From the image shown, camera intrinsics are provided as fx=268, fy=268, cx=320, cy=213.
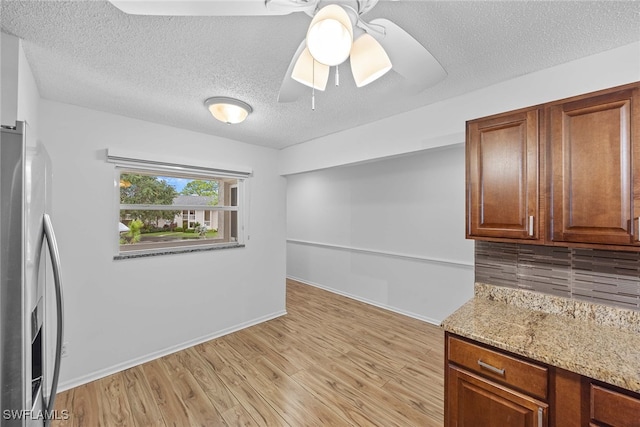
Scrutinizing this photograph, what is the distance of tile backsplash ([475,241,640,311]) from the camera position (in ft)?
4.86

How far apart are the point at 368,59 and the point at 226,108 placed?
1.39 metres

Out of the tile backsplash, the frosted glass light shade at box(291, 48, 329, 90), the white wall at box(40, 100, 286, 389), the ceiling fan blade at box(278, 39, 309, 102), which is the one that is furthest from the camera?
the white wall at box(40, 100, 286, 389)

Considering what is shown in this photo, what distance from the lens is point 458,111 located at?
2.12 metres

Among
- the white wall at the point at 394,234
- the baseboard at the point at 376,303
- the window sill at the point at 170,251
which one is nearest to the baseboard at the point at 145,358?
the window sill at the point at 170,251

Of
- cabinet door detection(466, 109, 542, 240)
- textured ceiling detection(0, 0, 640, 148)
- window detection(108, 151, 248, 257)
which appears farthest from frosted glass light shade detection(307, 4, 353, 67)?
window detection(108, 151, 248, 257)

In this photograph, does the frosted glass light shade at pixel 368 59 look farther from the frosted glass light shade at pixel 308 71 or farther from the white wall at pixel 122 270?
the white wall at pixel 122 270

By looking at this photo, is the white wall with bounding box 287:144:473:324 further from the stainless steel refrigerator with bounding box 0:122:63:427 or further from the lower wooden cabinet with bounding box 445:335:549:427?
the stainless steel refrigerator with bounding box 0:122:63:427

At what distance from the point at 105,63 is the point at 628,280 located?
10.8 ft

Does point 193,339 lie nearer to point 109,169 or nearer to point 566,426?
point 109,169

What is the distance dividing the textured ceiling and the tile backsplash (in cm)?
119

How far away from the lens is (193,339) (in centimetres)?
296

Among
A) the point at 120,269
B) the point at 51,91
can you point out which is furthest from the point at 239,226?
the point at 51,91

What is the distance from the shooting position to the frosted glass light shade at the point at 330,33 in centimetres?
89

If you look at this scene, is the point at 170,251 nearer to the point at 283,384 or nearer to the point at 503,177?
the point at 283,384
